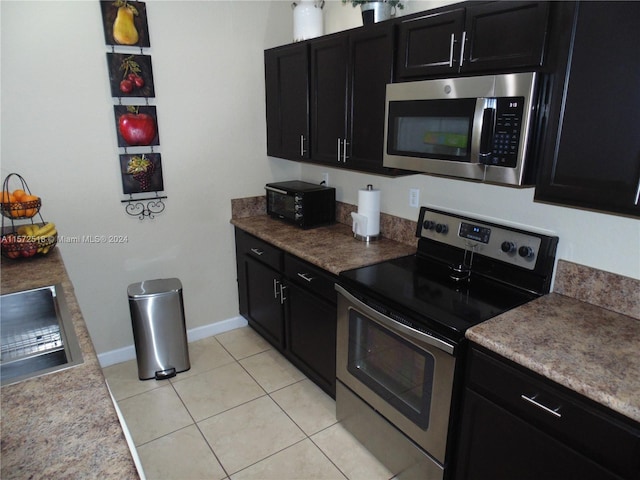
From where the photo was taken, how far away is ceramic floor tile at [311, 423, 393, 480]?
207 cm

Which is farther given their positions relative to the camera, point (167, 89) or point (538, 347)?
point (167, 89)

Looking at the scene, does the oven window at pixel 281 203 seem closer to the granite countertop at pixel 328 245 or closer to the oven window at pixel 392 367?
the granite countertop at pixel 328 245

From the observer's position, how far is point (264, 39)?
121 inches

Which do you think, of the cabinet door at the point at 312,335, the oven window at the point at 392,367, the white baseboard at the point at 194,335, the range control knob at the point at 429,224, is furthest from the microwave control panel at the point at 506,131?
the white baseboard at the point at 194,335

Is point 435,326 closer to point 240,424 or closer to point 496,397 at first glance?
point 496,397

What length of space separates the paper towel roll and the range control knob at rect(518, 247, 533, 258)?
91 cm

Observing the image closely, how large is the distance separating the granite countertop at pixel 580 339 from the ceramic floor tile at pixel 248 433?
132cm

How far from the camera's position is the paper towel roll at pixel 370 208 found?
2559 millimetres

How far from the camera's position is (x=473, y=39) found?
65.6 inches

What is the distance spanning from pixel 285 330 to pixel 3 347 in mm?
1590

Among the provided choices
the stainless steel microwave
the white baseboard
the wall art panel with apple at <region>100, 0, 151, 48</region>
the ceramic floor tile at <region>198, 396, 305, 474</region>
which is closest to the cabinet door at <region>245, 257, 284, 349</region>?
the white baseboard

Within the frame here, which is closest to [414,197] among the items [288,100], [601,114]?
[288,100]

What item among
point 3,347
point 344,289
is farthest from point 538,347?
point 3,347

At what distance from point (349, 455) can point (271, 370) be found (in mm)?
902
